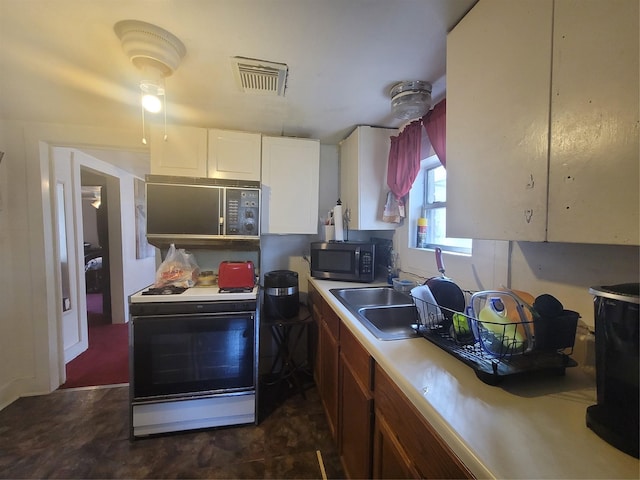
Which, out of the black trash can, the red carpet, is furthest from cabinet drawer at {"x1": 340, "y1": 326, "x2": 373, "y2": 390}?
the red carpet

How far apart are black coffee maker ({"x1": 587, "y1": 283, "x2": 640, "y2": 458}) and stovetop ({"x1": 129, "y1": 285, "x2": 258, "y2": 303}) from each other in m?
1.55

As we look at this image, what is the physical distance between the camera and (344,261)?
6.57 feet

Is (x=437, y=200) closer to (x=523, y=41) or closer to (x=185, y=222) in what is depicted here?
(x=523, y=41)

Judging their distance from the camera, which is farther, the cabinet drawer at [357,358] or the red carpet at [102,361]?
the red carpet at [102,361]

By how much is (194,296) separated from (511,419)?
160cm

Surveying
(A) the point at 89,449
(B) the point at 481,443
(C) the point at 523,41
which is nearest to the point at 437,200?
(C) the point at 523,41

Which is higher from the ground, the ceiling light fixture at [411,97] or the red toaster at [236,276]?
the ceiling light fixture at [411,97]

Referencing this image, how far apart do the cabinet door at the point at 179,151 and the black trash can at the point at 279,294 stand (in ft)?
3.06

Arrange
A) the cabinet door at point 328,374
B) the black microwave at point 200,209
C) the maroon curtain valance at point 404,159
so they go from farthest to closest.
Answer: the black microwave at point 200,209, the maroon curtain valance at point 404,159, the cabinet door at point 328,374

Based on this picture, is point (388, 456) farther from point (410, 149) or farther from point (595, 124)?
point (410, 149)

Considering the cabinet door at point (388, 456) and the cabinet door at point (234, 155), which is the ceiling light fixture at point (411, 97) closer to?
the cabinet door at point (234, 155)

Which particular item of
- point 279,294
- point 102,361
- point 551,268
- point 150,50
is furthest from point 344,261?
point 102,361

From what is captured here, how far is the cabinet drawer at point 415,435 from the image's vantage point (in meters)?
0.59

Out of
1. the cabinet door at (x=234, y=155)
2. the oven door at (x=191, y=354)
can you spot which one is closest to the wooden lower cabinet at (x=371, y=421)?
the oven door at (x=191, y=354)
